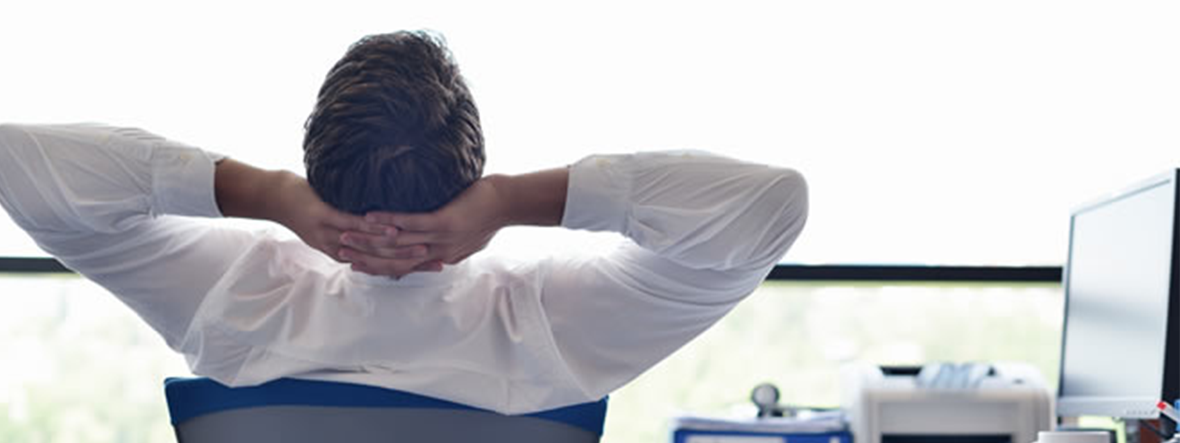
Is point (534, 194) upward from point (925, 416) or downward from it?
upward

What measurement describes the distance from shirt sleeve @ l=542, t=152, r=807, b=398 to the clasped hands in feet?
0.30

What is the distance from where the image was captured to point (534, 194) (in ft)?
4.32

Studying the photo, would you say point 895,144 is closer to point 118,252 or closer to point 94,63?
point 94,63

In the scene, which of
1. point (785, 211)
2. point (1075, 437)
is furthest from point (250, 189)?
point (1075, 437)

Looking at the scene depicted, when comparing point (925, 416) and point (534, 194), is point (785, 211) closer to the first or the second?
point (534, 194)

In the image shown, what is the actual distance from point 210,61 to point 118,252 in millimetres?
1888

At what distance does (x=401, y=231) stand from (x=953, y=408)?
143 cm

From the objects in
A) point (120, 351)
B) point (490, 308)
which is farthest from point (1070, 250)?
point (120, 351)

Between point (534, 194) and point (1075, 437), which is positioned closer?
point (534, 194)

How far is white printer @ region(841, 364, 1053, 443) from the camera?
2.31 metres

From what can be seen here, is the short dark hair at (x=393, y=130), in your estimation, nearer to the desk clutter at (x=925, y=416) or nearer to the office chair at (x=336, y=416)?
the office chair at (x=336, y=416)

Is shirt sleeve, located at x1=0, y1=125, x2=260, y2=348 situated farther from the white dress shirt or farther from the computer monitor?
the computer monitor

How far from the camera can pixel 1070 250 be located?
2.45 metres

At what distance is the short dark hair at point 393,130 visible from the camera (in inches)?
45.4
